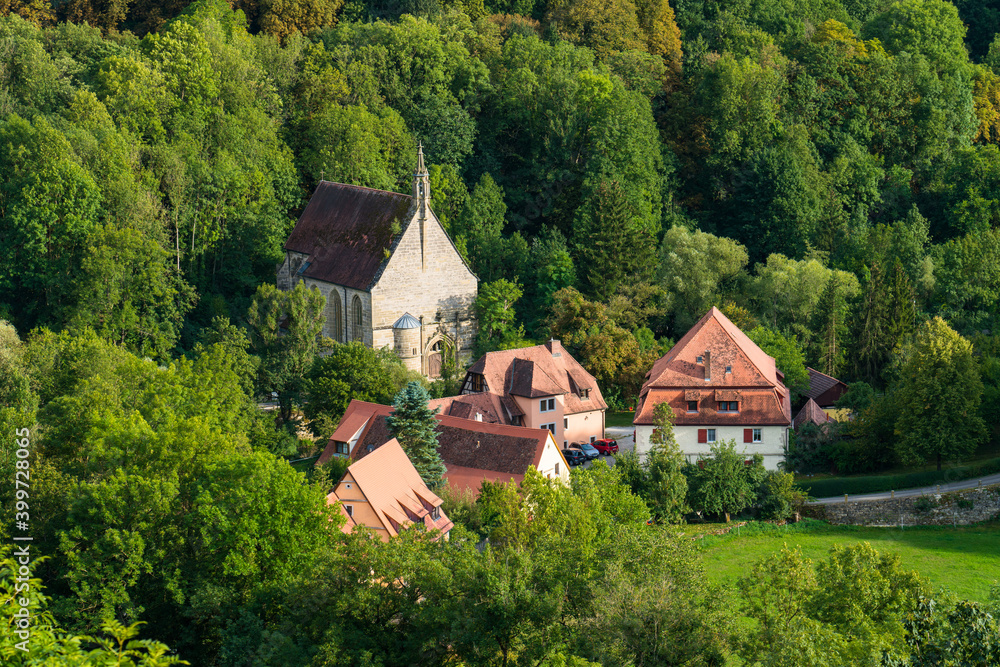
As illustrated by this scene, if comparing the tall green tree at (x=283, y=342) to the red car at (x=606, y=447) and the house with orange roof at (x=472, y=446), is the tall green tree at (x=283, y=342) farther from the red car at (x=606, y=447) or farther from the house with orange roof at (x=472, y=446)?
the red car at (x=606, y=447)

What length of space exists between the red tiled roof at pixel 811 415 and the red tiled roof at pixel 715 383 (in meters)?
0.91

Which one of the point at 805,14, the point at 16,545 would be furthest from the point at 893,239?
the point at 16,545

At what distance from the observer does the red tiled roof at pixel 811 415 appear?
59.7m

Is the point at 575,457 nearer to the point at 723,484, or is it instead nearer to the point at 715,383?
the point at 715,383

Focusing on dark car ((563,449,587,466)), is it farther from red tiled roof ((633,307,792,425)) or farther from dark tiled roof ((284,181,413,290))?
dark tiled roof ((284,181,413,290))

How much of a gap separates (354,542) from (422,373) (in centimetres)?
3319

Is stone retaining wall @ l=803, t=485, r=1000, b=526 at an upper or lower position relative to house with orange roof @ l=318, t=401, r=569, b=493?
lower

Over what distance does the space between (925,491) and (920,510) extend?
123cm

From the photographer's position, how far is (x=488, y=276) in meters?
73.6

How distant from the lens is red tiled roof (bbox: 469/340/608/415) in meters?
59.5

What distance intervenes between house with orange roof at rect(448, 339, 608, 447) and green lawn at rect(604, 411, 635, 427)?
8.63 feet

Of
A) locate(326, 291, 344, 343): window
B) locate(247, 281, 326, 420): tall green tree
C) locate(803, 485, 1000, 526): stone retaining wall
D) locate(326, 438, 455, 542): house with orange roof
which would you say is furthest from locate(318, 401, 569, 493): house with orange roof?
locate(326, 291, 344, 343): window

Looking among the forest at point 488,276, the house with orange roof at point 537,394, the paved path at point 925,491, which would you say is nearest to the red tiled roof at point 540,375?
the house with orange roof at point 537,394

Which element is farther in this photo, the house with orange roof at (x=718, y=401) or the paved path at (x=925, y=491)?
the house with orange roof at (x=718, y=401)
